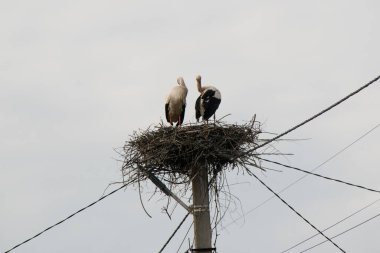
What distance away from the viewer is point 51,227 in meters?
9.12

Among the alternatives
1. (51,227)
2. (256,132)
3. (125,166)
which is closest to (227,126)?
(256,132)

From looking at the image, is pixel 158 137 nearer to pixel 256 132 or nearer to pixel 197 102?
pixel 256 132

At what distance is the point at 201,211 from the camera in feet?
29.3

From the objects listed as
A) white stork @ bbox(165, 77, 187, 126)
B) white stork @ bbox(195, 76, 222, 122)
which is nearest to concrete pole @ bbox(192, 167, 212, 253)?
white stork @ bbox(195, 76, 222, 122)

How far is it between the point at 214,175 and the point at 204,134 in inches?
18.9

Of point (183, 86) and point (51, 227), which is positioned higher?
point (183, 86)

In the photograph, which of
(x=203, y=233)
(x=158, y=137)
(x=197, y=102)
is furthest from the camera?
(x=197, y=102)

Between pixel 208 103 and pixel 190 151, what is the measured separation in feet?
9.69

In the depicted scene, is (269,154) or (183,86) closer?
(269,154)

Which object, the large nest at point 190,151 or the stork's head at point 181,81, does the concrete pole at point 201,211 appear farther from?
the stork's head at point 181,81

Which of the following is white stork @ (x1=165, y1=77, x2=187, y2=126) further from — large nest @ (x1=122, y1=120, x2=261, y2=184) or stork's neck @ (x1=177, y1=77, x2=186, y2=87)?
large nest @ (x1=122, y1=120, x2=261, y2=184)

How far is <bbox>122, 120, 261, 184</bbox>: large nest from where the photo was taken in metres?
9.12

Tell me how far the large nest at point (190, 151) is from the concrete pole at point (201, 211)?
Result: 0.11 meters

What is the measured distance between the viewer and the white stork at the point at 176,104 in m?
12.2
